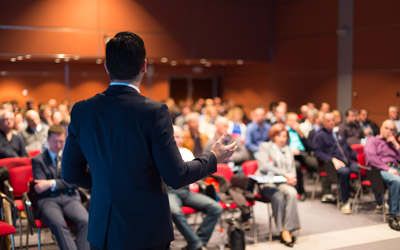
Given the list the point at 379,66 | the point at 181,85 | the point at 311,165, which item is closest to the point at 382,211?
the point at 311,165

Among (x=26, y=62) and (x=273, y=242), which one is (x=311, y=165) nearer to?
A: (x=273, y=242)

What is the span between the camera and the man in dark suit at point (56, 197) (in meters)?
4.31

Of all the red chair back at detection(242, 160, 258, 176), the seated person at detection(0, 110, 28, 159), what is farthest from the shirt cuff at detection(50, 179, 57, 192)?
the red chair back at detection(242, 160, 258, 176)

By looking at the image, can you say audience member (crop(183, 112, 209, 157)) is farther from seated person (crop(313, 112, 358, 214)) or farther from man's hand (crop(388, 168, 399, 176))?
man's hand (crop(388, 168, 399, 176))

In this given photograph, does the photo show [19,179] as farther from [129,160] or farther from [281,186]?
[129,160]

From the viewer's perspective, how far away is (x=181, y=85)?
16734 millimetres

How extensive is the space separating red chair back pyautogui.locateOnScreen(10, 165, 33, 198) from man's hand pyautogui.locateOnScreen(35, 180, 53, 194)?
0.90 meters

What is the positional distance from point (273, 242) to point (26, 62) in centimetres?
1099

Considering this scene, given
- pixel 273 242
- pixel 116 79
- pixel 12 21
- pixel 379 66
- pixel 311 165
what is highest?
pixel 12 21

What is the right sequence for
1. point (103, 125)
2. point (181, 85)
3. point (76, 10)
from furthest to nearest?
point (181, 85), point (76, 10), point (103, 125)

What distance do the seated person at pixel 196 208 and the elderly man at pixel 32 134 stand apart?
134 inches

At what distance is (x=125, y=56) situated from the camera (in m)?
1.69

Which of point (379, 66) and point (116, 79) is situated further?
point (379, 66)

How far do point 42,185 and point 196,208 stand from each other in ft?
5.75
